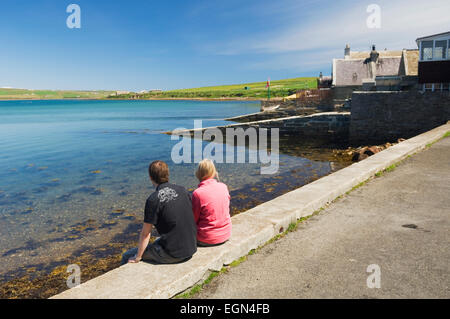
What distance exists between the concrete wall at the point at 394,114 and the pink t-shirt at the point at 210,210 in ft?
69.6

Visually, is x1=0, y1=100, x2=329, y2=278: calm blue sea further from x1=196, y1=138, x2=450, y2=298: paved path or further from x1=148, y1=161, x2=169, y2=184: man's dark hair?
x1=196, y1=138, x2=450, y2=298: paved path

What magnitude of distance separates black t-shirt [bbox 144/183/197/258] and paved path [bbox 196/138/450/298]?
1.81 feet

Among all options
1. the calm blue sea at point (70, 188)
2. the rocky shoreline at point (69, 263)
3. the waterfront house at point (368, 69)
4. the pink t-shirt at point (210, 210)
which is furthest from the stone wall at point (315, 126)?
the pink t-shirt at point (210, 210)

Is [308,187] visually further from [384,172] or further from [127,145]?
[127,145]

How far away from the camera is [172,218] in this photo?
12.6 feet

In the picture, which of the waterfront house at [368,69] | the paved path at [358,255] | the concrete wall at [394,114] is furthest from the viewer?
the waterfront house at [368,69]

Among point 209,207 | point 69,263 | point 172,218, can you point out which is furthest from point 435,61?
point 69,263

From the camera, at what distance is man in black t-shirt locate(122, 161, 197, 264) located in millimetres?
3832

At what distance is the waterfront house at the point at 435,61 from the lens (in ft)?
69.8

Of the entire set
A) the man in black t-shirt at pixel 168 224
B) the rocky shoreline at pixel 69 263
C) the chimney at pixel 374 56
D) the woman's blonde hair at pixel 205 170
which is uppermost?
the chimney at pixel 374 56

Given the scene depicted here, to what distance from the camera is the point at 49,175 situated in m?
16.0

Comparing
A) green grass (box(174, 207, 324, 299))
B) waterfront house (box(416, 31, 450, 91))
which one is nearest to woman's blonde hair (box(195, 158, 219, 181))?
green grass (box(174, 207, 324, 299))

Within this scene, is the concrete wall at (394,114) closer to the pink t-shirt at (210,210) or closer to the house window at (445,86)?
the house window at (445,86)
